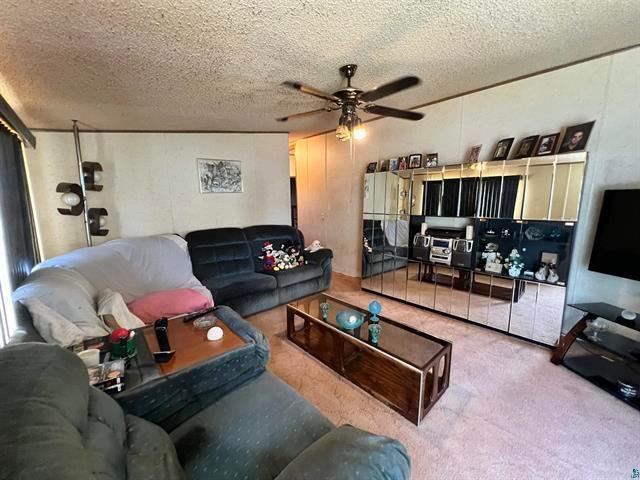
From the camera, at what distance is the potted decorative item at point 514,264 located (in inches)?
103

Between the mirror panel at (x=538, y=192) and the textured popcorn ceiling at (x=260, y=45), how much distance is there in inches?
34.4

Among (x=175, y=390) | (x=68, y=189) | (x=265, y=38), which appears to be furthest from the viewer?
(x=68, y=189)

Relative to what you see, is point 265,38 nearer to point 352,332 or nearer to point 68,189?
point 352,332

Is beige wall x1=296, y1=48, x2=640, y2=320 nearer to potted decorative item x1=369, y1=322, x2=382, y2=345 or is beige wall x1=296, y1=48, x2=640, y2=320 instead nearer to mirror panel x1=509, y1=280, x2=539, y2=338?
mirror panel x1=509, y1=280, x2=539, y2=338

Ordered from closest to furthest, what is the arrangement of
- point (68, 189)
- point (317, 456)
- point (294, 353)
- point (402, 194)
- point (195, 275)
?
point (317, 456)
point (294, 353)
point (68, 189)
point (195, 275)
point (402, 194)

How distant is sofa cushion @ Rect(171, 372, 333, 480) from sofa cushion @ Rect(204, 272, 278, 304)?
166 cm

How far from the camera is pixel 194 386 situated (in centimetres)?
128

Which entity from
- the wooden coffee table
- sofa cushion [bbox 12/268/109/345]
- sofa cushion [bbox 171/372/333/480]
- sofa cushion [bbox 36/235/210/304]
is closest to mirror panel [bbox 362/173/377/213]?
the wooden coffee table

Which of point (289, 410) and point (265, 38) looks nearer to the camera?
point (289, 410)

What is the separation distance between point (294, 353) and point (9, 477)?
2.06m

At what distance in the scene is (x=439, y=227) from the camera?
3230 millimetres

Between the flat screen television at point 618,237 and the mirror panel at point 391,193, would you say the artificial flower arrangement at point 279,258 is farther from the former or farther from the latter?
the flat screen television at point 618,237

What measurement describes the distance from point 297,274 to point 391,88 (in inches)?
94.9

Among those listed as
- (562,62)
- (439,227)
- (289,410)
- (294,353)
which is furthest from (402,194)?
(289,410)
